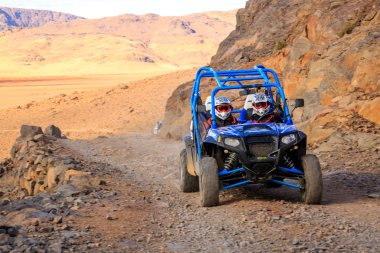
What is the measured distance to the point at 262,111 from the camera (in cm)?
884

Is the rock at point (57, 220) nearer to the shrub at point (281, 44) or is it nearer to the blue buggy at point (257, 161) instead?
the blue buggy at point (257, 161)

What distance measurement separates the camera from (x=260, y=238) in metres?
6.45

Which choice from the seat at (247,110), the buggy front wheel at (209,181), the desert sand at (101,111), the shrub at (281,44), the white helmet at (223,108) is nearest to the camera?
the buggy front wheel at (209,181)

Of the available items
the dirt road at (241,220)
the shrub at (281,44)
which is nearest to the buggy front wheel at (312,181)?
the dirt road at (241,220)

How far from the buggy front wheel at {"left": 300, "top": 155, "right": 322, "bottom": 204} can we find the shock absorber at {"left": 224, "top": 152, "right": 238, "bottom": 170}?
3.05 feet

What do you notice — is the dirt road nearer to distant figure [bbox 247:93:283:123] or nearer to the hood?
the hood

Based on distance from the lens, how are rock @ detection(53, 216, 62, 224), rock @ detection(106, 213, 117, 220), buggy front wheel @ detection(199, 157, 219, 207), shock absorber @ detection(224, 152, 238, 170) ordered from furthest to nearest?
shock absorber @ detection(224, 152, 238, 170), buggy front wheel @ detection(199, 157, 219, 207), rock @ detection(106, 213, 117, 220), rock @ detection(53, 216, 62, 224)

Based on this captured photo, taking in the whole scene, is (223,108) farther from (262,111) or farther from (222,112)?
(262,111)

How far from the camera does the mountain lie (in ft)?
327

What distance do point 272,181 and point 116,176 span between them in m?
4.99

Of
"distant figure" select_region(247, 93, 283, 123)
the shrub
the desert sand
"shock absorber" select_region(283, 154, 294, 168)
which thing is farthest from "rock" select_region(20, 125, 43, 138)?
"shock absorber" select_region(283, 154, 294, 168)

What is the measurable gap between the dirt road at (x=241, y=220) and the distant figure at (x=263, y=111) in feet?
3.79

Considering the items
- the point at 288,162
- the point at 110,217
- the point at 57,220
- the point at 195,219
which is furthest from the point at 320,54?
the point at 57,220

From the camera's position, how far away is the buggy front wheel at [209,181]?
7.93 meters
